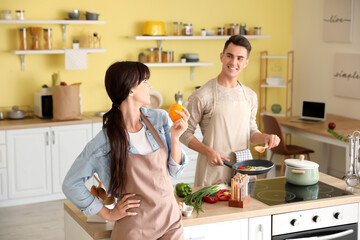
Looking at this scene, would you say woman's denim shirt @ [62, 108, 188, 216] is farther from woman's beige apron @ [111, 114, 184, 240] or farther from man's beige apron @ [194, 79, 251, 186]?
man's beige apron @ [194, 79, 251, 186]

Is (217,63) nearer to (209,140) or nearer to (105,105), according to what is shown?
(105,105)

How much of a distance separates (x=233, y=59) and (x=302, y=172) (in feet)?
2.61

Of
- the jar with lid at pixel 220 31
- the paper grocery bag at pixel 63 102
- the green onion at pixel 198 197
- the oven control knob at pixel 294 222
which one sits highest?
the jar with lid at pixel 220 31

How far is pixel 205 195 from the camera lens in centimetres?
293

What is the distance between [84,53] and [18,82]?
2.55 ft

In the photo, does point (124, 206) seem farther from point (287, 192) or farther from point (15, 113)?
point (15, 113)

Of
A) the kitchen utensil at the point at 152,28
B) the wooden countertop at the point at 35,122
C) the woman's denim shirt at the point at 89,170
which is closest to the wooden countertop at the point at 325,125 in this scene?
the kitchen utensil at the point at 152,28

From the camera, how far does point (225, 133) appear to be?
136 inches

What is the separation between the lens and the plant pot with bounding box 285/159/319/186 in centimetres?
318

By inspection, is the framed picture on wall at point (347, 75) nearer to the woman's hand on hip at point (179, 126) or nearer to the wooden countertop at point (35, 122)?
the wooden countertop at point (35, 122)

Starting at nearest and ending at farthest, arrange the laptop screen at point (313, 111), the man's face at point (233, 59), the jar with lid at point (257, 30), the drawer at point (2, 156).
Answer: the man's face at point (233, 59) < the drawer at point (2, 156) < the laptop screen at point (313, 111) < the jar with lid at point (257, 30)

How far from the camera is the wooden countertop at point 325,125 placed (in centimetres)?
552

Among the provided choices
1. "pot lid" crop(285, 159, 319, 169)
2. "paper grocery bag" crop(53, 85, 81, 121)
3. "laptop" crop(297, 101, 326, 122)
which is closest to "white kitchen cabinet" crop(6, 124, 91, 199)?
"paper grocery bag" crop(53, 85, 81, 121)

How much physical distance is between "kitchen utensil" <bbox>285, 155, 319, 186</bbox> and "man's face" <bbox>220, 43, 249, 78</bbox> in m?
0.65
